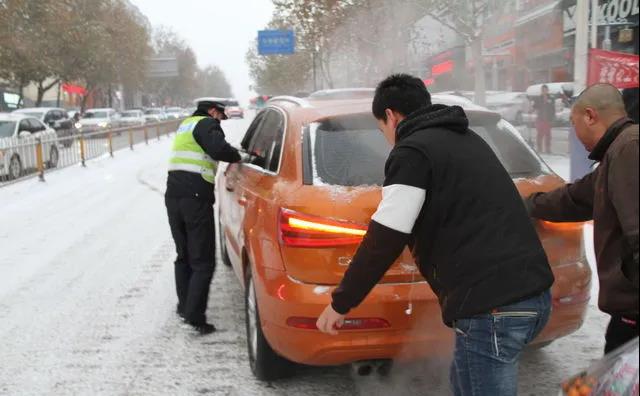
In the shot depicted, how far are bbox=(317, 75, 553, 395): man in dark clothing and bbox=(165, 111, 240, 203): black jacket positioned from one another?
215cm

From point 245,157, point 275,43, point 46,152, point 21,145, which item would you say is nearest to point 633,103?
point 245,157

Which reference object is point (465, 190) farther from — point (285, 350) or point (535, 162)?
point (535, 162)

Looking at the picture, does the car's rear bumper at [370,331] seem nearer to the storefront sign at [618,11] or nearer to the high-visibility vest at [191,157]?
the high-visibility vest at [191,157]

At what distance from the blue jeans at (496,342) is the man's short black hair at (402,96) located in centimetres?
72

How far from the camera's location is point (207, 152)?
13.4ft

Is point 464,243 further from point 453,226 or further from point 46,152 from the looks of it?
point 46,152

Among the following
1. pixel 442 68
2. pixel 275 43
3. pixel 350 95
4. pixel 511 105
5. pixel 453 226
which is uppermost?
pixel 275 43

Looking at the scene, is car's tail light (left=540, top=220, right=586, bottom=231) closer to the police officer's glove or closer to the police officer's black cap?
the police officer's glove

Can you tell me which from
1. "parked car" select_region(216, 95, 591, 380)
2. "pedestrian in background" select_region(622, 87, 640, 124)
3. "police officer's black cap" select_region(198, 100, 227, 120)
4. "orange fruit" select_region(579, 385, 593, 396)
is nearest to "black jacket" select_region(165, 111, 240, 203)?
"police officer's black cap" select_region(198, 100, 227, 120)

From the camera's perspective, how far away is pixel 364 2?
16.8 meters

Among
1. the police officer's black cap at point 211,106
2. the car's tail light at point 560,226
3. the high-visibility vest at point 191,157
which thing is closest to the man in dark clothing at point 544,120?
the police officer's black cap at point 211,106

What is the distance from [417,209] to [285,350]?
1.30m

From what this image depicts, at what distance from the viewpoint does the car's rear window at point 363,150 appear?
311cm

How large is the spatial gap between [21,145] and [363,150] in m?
11.9
